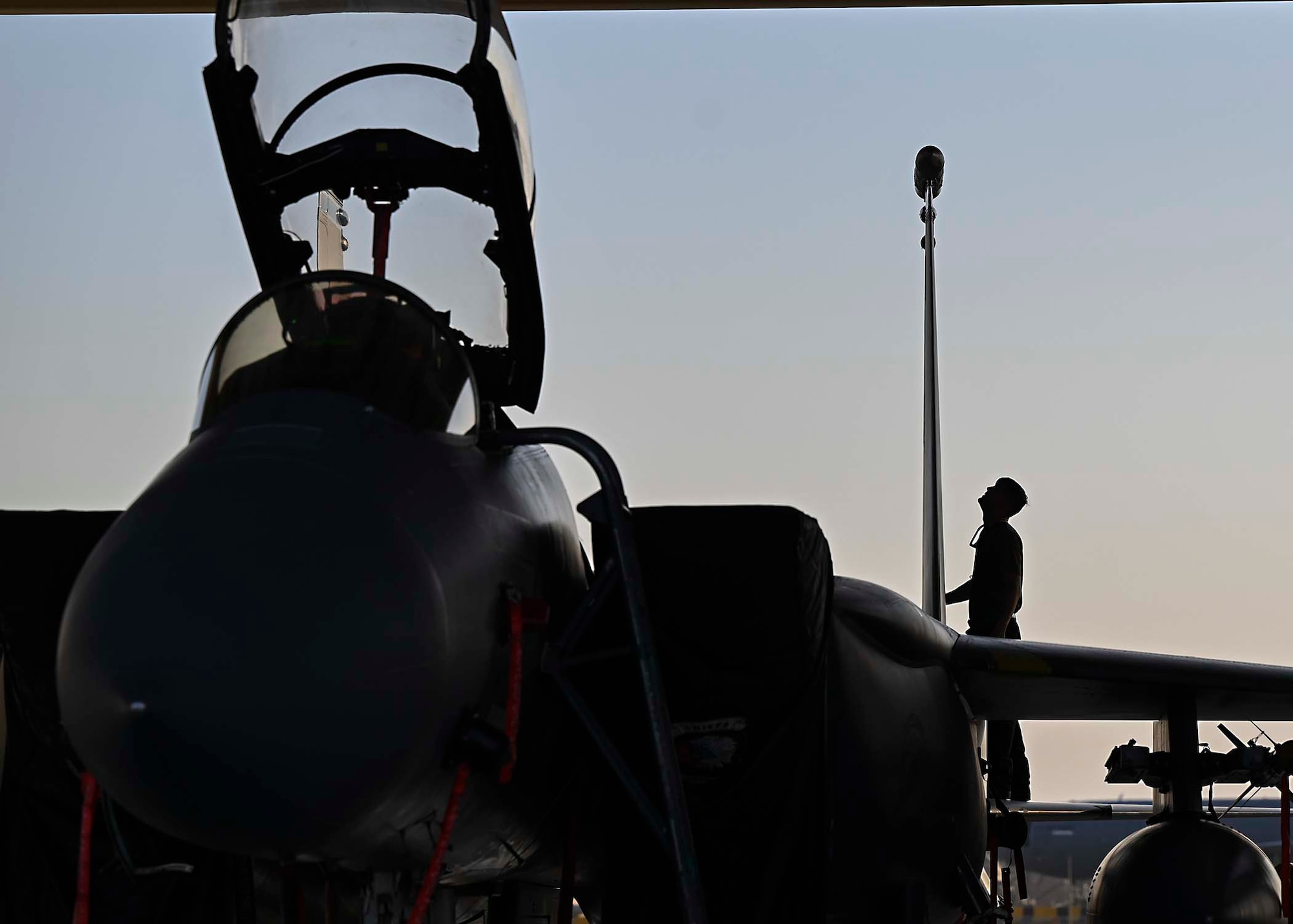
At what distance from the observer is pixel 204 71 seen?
4.96 metres

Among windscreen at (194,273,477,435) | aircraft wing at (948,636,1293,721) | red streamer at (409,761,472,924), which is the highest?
windscreen at (194,273,477,435)

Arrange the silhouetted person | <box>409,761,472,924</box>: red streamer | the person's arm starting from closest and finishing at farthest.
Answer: <box>409,761,472,924</box>: red streamer, the silhouetted person, the person's arm

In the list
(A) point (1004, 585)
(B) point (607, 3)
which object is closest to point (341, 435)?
(A) point (1004, 585)

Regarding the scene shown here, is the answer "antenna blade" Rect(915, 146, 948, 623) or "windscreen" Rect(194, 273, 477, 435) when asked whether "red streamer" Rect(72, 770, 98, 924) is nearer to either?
"windscreen" Rect(194, 273, 477, 435)

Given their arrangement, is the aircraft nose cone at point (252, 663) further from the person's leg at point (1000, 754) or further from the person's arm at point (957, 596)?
the person's arm at point (957, 596)

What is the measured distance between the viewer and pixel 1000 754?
873 cm

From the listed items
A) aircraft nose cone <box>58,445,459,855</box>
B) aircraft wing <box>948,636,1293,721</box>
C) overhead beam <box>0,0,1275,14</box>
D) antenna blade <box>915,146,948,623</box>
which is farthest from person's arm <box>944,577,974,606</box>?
aircraft nose cone <box>58,445,459,855</box>

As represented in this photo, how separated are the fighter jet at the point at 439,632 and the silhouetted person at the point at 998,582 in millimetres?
1358

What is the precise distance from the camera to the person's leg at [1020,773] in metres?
9.12

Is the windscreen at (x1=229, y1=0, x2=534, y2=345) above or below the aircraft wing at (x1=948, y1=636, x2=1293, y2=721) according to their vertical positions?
above

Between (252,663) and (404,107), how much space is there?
2.57m

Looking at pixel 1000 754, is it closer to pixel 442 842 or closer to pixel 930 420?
pixel 930 420

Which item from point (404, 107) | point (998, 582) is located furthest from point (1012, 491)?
Result: point (404, 107)

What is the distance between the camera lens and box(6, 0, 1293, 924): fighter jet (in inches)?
113
